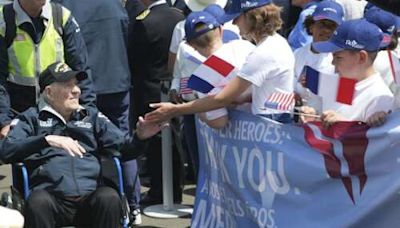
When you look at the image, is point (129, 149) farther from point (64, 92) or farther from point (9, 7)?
point (9, 7)

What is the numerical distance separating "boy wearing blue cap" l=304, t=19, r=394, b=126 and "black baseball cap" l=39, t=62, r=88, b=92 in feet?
5.76

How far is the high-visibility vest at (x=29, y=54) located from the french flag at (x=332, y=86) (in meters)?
2.03

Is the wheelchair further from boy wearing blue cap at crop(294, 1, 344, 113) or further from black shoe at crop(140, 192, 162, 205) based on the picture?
black shoe at crop(140, 192, 162, 205)

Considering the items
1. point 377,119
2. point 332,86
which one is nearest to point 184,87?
point 332,86

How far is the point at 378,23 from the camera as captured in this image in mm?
5500

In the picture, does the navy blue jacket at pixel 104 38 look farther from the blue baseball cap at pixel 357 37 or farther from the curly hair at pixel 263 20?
the blue baseball cap at pixel 357 37

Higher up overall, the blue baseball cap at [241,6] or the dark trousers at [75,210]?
the blue baseball cap at [241,6]

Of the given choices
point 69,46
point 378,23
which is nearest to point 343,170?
point 378,23

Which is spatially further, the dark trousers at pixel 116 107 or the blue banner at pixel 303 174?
the dark trousers at pixel 116 107

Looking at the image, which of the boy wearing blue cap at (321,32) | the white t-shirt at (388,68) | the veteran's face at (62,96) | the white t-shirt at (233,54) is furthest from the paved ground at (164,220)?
the white t-shirt at (388,68)

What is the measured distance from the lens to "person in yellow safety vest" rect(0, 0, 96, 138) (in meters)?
5.85

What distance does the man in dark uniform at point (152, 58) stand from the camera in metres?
6.98

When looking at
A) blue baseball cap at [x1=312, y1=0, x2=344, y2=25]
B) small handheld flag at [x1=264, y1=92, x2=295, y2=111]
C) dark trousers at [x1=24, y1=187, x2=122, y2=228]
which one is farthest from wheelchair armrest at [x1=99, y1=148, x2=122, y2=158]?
blue baseball cap at [x1=312, y1=0, x2=344, y2=25]

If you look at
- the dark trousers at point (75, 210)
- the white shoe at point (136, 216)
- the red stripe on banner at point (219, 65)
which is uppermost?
Answer: the red stripe on banner at point (219, 65)
